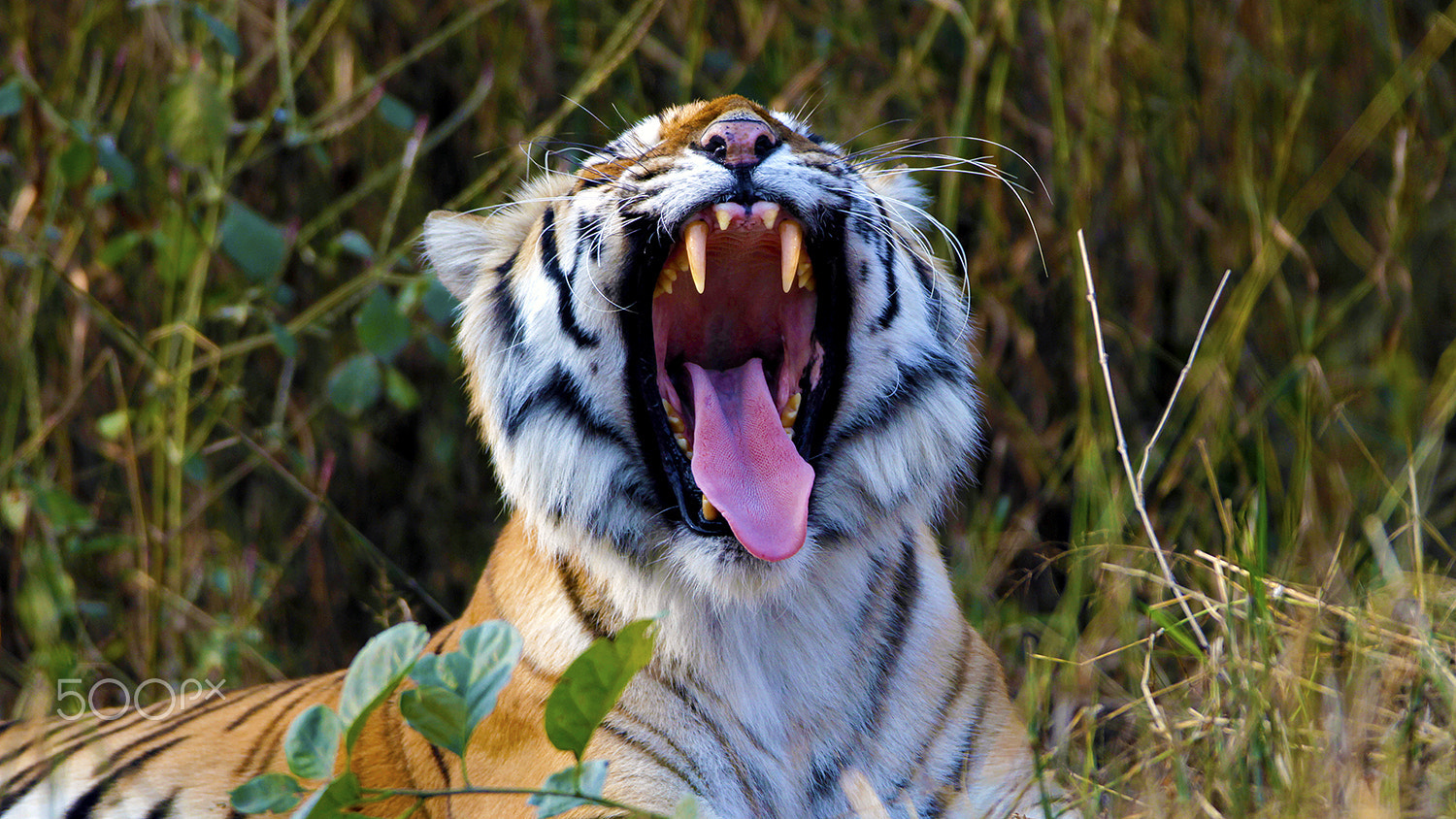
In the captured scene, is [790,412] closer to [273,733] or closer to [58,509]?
[273,733]

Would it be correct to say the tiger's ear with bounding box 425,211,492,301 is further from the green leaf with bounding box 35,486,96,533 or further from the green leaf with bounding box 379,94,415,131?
the green leaf with bounding box 35,486,96,533

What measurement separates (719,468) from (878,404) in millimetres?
193

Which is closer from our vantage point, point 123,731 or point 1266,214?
point 123,731

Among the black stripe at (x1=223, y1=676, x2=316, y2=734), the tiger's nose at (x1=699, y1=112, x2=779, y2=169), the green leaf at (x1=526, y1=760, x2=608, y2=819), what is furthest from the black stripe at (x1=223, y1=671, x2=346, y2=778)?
the tiger's nose at (x1=699, y1=112, x2=779, y2=169)

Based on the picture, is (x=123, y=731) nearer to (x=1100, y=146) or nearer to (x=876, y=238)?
(x=876, y=238)

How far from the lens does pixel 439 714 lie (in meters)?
0.99

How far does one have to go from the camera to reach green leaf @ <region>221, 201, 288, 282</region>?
81.0 inches

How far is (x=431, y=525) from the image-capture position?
9.14ft

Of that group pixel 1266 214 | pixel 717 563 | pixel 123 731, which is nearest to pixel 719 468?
pixel 717 563

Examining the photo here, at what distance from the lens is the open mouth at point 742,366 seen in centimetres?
135

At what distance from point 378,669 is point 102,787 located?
945 millimetres

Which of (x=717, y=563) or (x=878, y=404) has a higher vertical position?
(x=878, y=404)

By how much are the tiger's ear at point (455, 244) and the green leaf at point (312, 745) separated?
76cm

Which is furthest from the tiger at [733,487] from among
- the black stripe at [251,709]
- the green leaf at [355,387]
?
the green leaf at [355,387]
